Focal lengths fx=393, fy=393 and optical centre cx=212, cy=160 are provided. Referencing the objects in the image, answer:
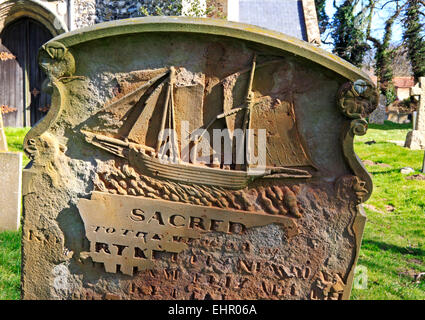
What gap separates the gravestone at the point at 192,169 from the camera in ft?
9.22

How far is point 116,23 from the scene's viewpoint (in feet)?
9.02

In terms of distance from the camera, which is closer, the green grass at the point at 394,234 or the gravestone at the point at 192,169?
the gravestone at the point at 192,169

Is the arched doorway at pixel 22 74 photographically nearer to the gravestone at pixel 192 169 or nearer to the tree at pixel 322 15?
the gravestone at pixel 192 169

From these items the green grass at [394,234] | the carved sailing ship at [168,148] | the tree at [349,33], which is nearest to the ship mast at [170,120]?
the carved sailing ship at [168,148]

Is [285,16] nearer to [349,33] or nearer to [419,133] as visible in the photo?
[419,133]

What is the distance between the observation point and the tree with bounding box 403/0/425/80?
55.4 ft

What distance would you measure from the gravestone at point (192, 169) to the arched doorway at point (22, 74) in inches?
339

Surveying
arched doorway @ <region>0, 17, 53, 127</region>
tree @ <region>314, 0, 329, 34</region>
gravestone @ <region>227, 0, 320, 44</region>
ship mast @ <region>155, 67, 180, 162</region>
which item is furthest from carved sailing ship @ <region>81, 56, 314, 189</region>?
tree @ <region>314, 0, 329, 34</region>

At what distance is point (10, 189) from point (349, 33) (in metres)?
24.1

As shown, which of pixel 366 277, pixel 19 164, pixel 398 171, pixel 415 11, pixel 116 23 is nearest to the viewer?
pixel 116 23

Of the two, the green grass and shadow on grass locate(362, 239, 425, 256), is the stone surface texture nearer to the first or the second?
the green grass

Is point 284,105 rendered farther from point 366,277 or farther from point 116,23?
point 366,277
